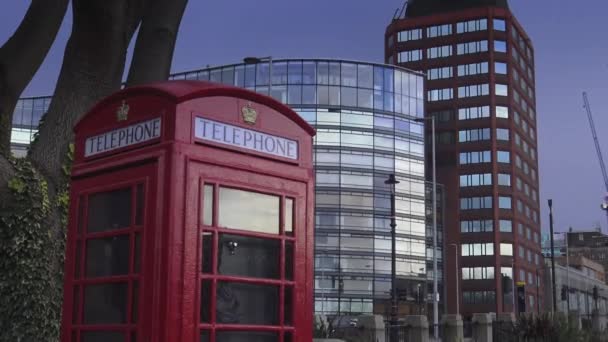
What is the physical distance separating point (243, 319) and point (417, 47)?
11076 cm

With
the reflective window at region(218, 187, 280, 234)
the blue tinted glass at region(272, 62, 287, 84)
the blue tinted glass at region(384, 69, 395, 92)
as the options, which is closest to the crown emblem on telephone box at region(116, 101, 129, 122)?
the reflective window at region(218, 187, 280, 234)

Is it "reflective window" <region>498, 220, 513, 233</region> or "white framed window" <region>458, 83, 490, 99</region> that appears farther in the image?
"white framed window" <region>458, 83, 490, 99</region>

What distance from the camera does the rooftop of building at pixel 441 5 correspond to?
114562 millimetres

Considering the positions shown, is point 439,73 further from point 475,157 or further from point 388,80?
point 388,80

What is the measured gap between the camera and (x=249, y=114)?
5227mm

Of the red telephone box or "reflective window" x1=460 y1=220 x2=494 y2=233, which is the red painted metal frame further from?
"reflective window" x1=460 y1=220 x2=494 y2=233

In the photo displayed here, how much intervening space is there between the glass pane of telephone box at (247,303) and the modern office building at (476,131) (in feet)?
341

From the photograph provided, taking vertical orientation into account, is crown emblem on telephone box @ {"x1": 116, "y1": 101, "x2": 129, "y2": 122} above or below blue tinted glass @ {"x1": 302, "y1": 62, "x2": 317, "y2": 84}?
below

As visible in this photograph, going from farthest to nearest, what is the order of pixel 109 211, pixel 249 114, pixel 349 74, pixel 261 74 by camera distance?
pixel 349 74, pixel 261 74, pixel 249 114, pixel 109 211

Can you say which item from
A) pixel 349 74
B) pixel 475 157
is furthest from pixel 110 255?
pixel 475 157

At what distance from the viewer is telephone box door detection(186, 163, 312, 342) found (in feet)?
15.9

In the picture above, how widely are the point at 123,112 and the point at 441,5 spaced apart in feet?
378

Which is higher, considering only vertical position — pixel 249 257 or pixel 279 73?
pixel 279 73

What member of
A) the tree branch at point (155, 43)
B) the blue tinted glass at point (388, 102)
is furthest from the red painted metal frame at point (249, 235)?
the blue tinted glass at point (388, 102)
